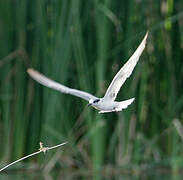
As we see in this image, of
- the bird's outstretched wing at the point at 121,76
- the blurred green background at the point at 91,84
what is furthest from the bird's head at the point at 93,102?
the blurred green background at the point at 91,84

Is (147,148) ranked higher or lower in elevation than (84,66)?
lower

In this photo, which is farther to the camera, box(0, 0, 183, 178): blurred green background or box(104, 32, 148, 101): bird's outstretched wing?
box(0, 0, 183, 178): blurred green background

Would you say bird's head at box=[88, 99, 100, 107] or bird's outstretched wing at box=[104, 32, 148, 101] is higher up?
bird's outstretched wing at box=[104, 32, 148, 101]

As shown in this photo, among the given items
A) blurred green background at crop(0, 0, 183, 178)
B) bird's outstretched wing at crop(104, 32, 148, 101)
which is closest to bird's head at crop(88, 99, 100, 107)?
bird's outstretched wing at crop(104, 32, 148, 101)

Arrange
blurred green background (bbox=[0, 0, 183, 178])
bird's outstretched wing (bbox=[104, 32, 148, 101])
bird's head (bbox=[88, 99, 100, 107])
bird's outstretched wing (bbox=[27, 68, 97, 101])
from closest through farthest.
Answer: bird's outstretched wing (bbox=[104, 32, 148, 101]) < bird's head (bbox=[88, 99, 100, 107]) < bird's outstretched wing (bbox=[27, 68, 97, 101]) < blurred green background (bbox=[0, 0, 183, 178])

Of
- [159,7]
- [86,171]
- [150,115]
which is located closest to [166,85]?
[150,115]

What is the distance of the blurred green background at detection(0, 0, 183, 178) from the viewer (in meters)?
6.05

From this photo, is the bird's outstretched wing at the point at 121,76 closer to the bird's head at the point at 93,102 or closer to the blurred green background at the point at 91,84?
the bird's head at the point at 93,102

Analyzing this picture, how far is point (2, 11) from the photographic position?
6.27 meters

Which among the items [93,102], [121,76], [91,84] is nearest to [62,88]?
[93,102]

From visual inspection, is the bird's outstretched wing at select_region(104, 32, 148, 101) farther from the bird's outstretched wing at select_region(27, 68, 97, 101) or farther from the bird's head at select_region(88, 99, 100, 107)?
the bird's outstretched wing at select_region(27, 68, 97, 101)

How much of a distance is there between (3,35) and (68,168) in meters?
1.48

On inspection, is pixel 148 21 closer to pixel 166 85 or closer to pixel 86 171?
pixel 166 85

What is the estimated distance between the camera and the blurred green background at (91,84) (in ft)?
19.9
